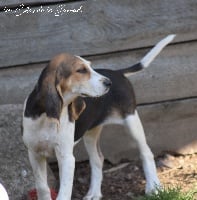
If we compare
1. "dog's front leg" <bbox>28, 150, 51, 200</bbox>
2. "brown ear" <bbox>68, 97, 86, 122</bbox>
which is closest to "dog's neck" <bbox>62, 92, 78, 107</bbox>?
"brown ear" <bbox>68, 97, 86, 122</bbox>

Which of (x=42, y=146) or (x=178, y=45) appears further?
(x=178, y=45)

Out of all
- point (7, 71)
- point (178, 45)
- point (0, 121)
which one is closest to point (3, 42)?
point (7, 71)

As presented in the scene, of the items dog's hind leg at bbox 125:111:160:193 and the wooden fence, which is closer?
dog's hind leg at bbox 125:111:160:193

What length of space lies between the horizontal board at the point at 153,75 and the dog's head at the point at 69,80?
3.76 ft

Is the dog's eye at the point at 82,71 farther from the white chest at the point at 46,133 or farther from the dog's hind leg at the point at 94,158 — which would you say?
the dog's hind leg at the point at 94,158

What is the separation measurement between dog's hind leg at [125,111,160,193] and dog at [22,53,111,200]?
20.5 inches

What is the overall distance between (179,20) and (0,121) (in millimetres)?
1565

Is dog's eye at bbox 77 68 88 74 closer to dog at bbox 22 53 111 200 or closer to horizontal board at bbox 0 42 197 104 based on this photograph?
dog at bbox 22 53 111 200

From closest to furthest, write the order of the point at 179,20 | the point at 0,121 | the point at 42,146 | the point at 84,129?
1. the point at 42,146
2. the point at 84,129
3. the point at 0,121
4. the point at 179,20

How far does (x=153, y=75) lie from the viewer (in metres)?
5.64

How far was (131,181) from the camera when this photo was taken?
18.0 feet

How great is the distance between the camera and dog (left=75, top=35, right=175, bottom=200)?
488 centimetres

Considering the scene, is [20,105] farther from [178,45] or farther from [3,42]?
[178,45]

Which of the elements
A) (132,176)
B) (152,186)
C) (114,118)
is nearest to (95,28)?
(114,118)
